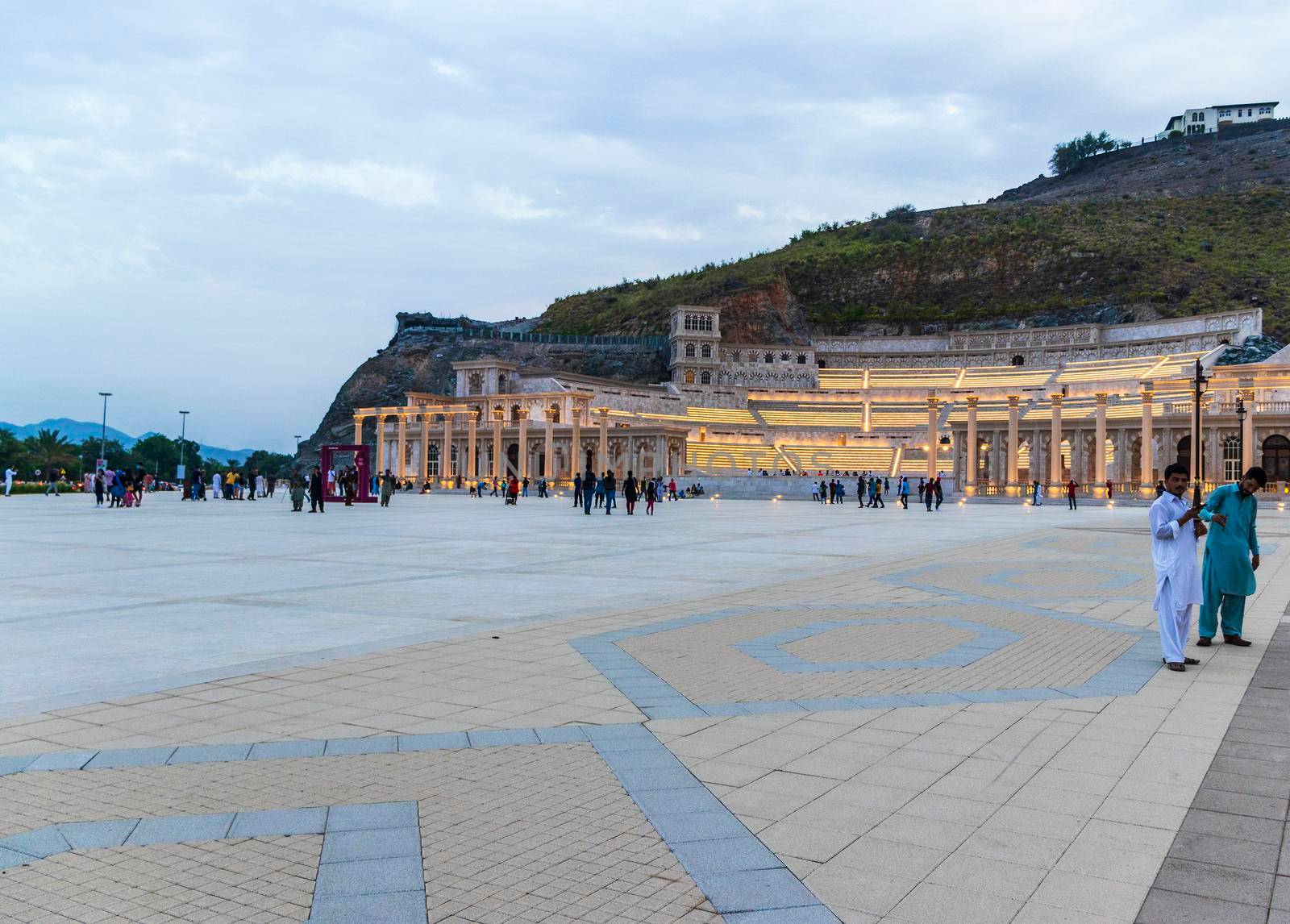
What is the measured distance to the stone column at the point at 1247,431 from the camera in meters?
50.7

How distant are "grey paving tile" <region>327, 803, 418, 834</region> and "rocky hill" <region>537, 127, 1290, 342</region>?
9995 cm

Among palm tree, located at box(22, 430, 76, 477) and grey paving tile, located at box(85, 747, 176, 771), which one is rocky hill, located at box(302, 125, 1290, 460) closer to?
palm tree, located at box(22, 430, 76, 477)

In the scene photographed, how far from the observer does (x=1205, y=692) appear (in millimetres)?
7332

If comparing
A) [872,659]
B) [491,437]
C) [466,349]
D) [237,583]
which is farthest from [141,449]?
[872,659]

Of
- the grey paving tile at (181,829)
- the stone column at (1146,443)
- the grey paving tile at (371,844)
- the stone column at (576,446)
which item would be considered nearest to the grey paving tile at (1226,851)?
→ the grey paving tile at (371,844)

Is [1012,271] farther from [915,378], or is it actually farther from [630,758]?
[630,758]

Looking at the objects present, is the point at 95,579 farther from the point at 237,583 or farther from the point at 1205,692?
the point at 1205,692

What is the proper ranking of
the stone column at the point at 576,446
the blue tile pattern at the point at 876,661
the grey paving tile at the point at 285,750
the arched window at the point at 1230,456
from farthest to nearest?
the stone column at the point at 576,446
the arched window at the point at 1230,456
the blue tile pattern at the point at 876,661
the grey paving tile at the point at 285,750

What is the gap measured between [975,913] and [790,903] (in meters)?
0.66

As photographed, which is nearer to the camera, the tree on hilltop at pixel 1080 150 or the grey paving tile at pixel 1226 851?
the grey paving tile at pixel 1226 851

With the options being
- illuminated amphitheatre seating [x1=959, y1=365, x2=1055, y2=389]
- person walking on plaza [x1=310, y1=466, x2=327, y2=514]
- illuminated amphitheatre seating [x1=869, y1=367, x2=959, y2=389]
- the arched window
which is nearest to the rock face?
illuminated amphitheatre seating [x1=869, y1=367, x2=959, y2=389]

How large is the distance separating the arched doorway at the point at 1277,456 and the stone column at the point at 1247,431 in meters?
1.69

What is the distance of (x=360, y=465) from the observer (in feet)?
151

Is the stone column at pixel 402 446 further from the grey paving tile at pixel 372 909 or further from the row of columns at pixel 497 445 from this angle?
the grey paving tile at pixel 372 909
